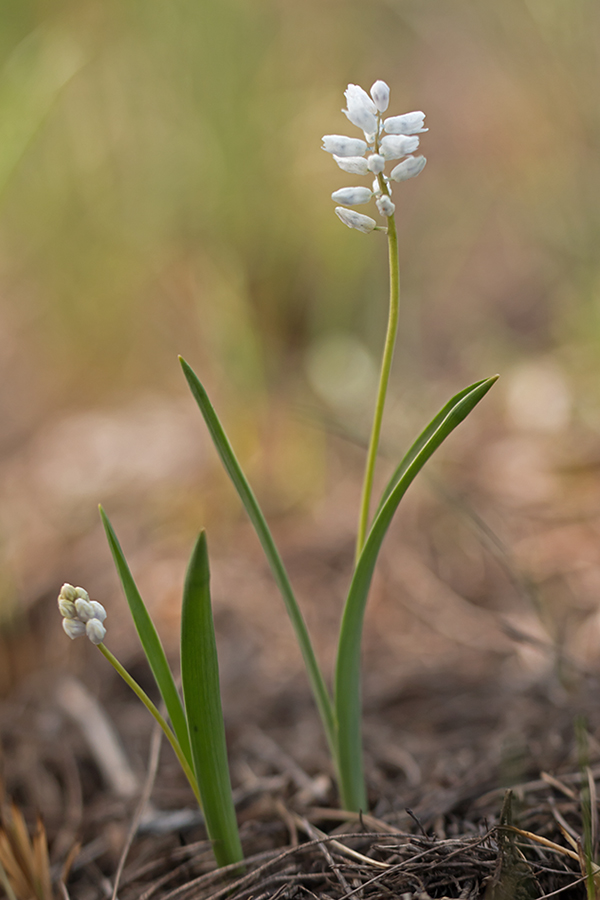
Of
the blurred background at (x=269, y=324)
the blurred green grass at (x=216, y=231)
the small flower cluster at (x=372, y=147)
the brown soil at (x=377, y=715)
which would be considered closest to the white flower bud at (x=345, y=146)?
the small flower cluster at (x=372, y=147)

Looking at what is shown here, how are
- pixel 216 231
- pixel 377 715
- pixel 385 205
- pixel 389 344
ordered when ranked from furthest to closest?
pixel 216 231 < pixel 377 715 < pixel 389 344 < pixel 385 205

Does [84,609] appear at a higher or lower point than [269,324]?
lower

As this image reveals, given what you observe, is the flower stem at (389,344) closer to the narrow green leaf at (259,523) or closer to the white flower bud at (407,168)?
the white flower bud at (407,168)

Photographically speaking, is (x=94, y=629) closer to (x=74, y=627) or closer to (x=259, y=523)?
(x=74, y=627)

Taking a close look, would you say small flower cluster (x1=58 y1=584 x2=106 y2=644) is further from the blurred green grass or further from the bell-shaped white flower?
the blurred green grass

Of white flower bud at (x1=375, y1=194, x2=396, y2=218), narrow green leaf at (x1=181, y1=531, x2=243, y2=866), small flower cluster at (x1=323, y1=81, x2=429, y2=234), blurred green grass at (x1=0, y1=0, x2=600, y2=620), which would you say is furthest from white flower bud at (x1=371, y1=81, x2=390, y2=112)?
blurred green grass at (x1=0, y1=0, x2=600, y2=620)

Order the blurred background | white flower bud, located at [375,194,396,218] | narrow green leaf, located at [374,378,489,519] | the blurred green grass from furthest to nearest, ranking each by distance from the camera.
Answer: the blurred green grass
the blurred background
narrow green leaf, located at [374,378,489,519]
white flower bud, located at [375,194,396,218]

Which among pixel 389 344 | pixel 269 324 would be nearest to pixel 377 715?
pixel 389 344
